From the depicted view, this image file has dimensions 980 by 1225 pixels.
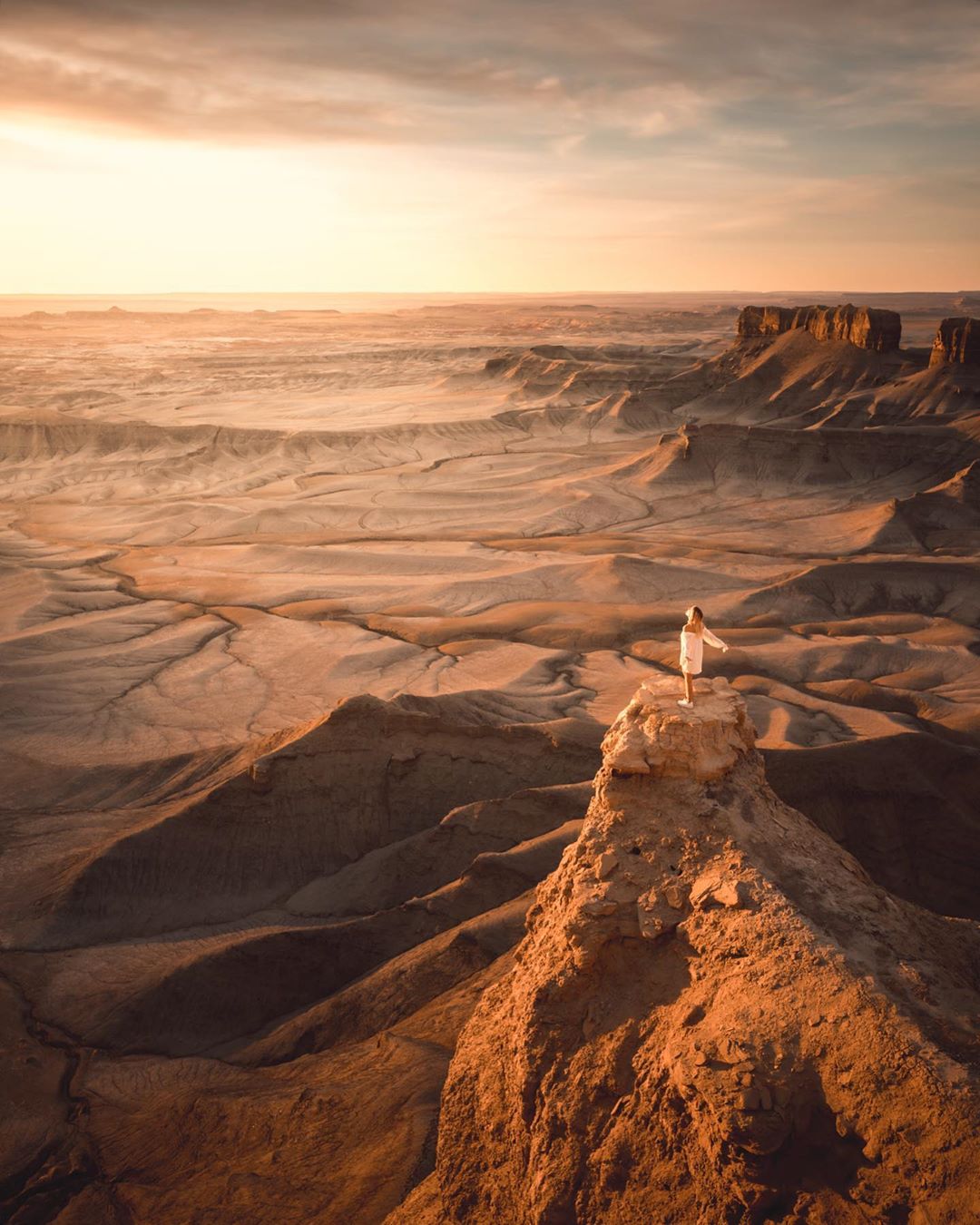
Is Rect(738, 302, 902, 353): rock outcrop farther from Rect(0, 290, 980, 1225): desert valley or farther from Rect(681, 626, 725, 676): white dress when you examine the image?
Rect(681, 626, 725, 676): white dress

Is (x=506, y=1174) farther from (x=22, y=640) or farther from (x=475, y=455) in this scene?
(x=475, y=455)

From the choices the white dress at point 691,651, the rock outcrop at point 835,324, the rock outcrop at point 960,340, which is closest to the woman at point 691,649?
the white dress at point 691,651

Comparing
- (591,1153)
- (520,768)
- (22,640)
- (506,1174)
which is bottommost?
(22,640)

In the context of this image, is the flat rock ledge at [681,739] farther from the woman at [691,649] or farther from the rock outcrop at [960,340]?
the rock outcrop at [960,340]

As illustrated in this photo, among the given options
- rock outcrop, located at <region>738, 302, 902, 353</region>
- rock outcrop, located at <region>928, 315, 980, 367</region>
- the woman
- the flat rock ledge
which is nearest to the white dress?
the woman

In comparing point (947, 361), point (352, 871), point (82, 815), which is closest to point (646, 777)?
point (352, 871)

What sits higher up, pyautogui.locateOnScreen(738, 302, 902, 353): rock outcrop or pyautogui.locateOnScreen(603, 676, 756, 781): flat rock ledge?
pyautogui.locateOnScreen(738, 302, 902, 353): rock outcrop
